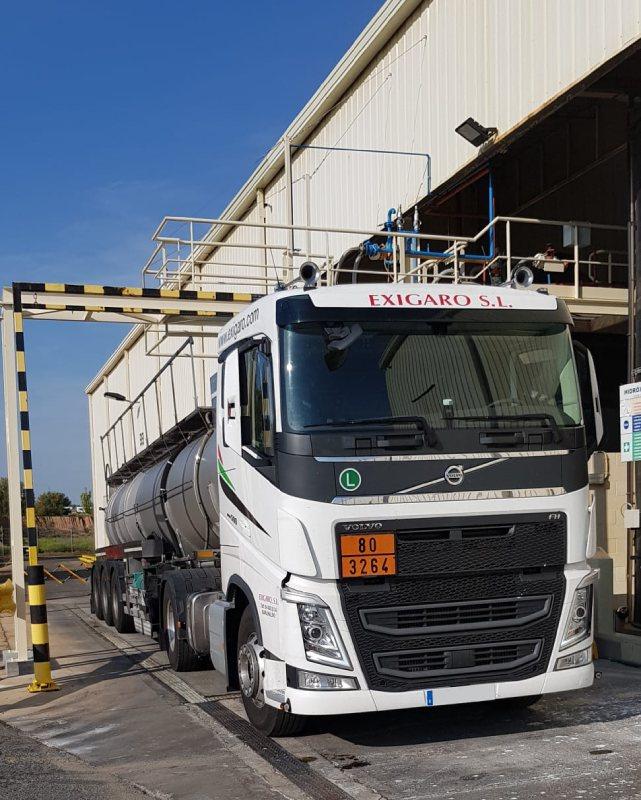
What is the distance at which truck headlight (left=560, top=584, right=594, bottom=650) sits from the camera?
6.76 meters

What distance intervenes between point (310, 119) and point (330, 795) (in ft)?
51.4

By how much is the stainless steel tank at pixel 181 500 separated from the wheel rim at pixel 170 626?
97 cm

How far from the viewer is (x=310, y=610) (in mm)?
6359

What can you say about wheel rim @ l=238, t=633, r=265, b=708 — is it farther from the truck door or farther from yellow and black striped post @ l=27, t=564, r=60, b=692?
yellow and black striped post @ l=27, t=564, r=60, b=692

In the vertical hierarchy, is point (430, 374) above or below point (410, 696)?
above

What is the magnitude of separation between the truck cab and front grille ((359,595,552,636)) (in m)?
0.01

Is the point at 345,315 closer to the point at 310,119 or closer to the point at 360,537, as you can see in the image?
the point at 360,537

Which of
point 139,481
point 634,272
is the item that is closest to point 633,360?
point 634,272

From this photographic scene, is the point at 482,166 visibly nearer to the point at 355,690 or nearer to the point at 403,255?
the point at 403,255

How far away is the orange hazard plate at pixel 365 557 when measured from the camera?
21.0 ft

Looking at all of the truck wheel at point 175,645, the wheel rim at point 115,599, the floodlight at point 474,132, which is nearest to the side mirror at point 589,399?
the truck wheel at point 175,645

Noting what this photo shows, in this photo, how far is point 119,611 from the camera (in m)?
15.4

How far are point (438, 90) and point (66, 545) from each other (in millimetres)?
48030

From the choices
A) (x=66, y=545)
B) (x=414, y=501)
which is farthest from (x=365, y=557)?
(x=66, y=545)
